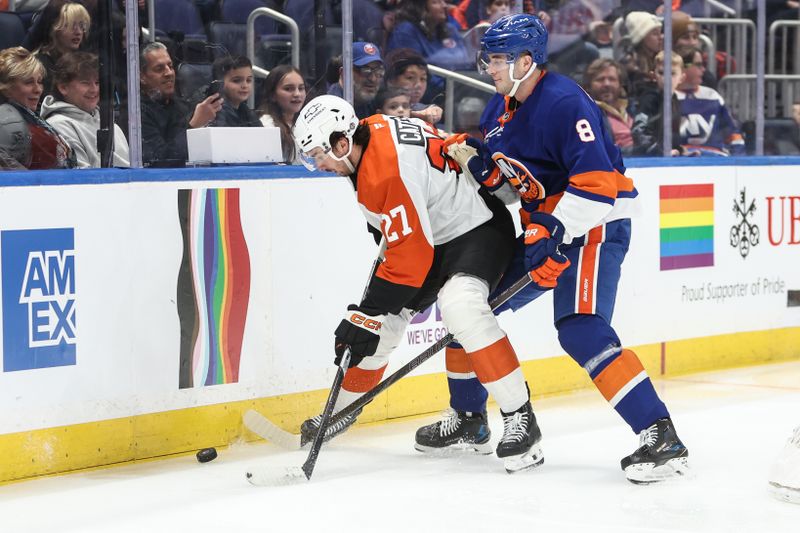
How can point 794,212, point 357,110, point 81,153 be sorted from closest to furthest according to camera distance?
point 81,153 < point 357,110 < point 794,212

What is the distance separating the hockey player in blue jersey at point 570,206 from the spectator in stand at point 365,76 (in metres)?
0.89

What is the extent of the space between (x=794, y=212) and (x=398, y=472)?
9.28ft

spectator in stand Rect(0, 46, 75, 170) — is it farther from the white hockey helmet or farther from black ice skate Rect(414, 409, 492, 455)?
black ice skate Rect(414, 409, 492, 455)

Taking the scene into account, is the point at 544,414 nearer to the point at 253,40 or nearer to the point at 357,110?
the point at 357,110

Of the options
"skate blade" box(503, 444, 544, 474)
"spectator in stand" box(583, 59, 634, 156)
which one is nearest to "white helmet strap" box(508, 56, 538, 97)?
"skate blade" box(503, 444, 544, 474)

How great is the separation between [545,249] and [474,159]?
386 mm

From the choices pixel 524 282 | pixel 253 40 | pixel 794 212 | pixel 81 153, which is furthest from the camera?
pixel 794 212

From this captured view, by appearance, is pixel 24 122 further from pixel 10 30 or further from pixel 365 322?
pixel 365 322

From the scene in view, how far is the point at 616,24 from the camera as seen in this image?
5.13 m

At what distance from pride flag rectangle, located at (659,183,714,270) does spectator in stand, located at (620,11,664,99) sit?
0.43m

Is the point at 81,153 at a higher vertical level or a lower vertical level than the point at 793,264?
higher

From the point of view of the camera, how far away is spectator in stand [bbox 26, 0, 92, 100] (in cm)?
360

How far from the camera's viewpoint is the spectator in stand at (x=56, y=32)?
3.60 metres

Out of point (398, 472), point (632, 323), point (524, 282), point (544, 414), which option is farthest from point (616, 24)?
point (398, 472)
